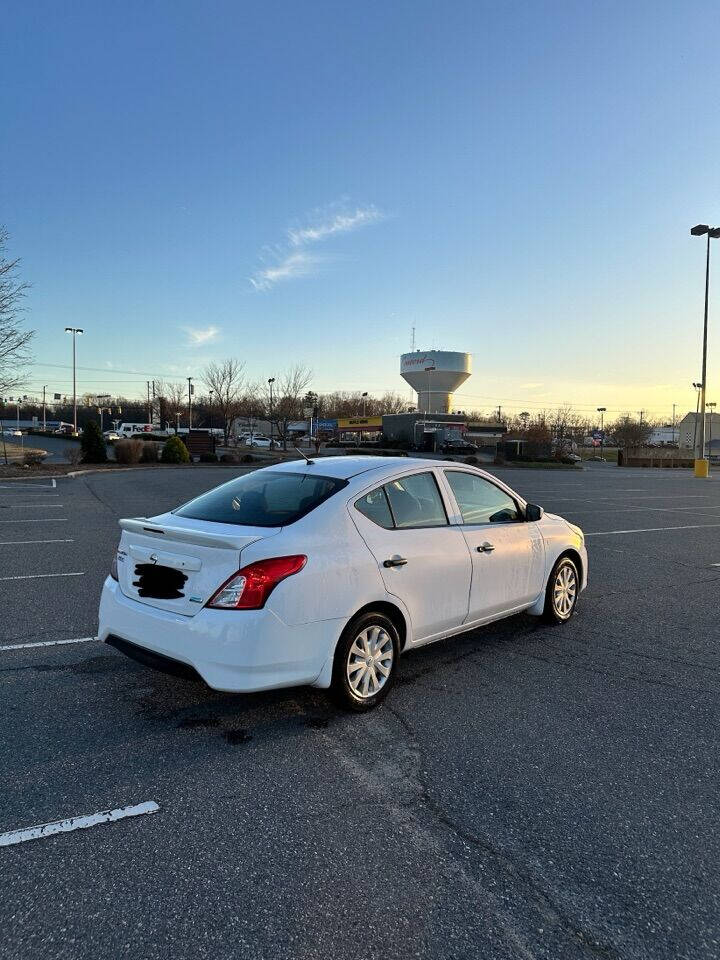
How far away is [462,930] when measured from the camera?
225 cm

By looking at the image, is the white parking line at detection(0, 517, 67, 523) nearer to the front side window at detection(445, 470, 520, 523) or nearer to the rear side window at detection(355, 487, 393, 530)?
the front side window at detection(445, 470, 520, 523)

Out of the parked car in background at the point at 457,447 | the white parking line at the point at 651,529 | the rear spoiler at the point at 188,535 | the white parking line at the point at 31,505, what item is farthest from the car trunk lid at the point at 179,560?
the parked car in background at the point at 457,447

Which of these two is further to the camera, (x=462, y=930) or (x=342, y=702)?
(x=342, y=702)

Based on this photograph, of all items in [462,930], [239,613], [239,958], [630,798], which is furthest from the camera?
[239,613]

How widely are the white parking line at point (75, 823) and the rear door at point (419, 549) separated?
1.79 meters

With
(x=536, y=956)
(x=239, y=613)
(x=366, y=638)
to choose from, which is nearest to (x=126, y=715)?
(x=239, y=613)

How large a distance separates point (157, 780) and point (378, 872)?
123cm

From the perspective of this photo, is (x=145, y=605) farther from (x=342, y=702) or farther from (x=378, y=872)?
(x=378, y=872)

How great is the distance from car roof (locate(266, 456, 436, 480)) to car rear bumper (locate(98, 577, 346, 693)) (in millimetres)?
1181

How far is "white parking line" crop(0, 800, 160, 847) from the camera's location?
2701 mm

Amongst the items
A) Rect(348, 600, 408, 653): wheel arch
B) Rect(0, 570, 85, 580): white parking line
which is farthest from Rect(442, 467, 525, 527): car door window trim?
Rect(0, 570, 85, 580): white parking line

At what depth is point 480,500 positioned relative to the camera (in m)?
5.17

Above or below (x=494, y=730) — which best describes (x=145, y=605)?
above

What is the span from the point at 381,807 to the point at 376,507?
1843 millimetres
